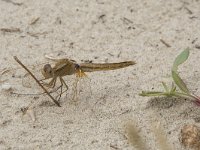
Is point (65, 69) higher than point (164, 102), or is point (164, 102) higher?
point (65, 69)

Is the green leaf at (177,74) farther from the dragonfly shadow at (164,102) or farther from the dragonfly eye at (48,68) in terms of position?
the dragonfly eye at (48,68)

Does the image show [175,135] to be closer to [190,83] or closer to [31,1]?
[190,83]

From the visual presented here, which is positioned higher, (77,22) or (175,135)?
(77,22)

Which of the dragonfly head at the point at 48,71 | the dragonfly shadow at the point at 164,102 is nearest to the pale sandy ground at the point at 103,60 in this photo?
the dragonfly shadow at the point at 164,102

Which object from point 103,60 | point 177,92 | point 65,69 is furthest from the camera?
point 103,60

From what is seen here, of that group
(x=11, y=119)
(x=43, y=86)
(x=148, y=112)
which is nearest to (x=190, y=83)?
(x=148, y=112)

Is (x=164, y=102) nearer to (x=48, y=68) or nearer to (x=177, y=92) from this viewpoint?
(x=177, y=92)

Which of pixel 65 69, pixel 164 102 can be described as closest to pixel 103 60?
pixel 65 69

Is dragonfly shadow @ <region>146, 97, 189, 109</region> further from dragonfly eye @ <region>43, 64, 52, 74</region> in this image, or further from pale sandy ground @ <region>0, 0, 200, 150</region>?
dragonfly eye @ <region>43, 64, 52, 74</region>
